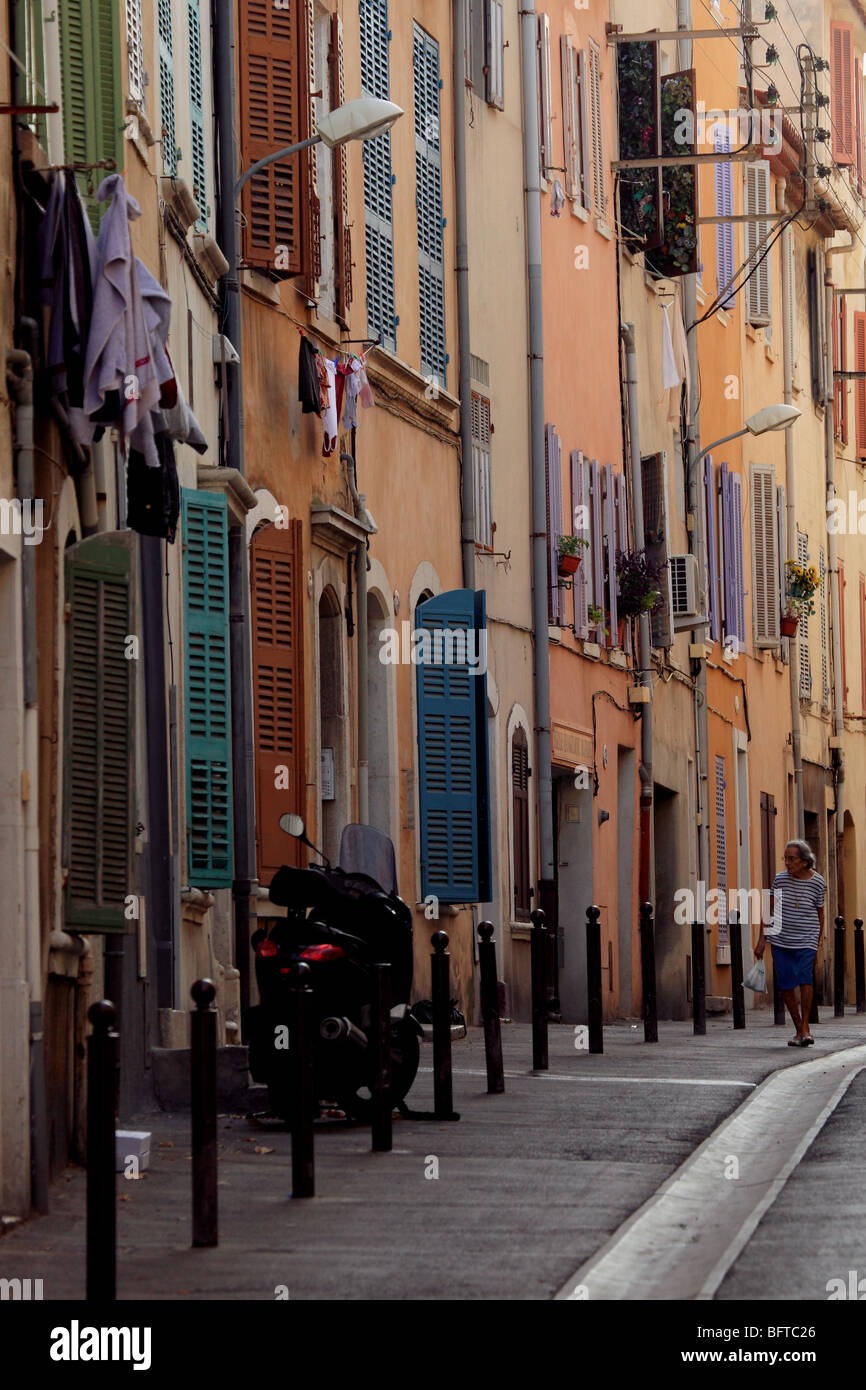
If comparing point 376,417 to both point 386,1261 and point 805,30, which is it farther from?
point 805,30

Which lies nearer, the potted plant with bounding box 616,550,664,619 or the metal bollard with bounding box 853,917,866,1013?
the metal bollard with bounding box 853,917,866,1013

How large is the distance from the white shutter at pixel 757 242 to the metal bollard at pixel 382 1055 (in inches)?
986

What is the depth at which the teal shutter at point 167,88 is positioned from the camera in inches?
571

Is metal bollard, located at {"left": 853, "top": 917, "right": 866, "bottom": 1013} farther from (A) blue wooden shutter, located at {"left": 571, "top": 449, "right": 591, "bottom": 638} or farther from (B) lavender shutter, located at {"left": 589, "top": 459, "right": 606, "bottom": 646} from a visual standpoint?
(A) blue wooden shutter, located at {"left": 571, "top": 449, "right": 591, "bottom": 638}

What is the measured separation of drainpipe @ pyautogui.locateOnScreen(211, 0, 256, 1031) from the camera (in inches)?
620

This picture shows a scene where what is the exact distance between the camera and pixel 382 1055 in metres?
11.2

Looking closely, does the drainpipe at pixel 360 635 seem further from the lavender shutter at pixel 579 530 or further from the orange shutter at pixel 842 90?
the orange shutter at pixel 842 90

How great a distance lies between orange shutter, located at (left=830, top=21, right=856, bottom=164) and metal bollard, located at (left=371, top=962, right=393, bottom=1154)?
32318 mm

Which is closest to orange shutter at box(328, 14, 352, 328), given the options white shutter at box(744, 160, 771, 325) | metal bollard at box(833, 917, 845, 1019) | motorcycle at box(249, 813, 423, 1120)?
motorcycle at box(249, 813, 423, 1120)

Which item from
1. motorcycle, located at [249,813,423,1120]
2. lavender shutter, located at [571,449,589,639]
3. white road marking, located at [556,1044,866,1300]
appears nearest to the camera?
white road marking, located at [556,1044,866,1300]

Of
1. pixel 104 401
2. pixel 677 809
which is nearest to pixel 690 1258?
pixel 104 401

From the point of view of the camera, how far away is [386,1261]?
8.34 m

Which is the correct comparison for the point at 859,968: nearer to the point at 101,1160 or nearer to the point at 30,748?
the point at 30,748

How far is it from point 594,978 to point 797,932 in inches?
94.9
